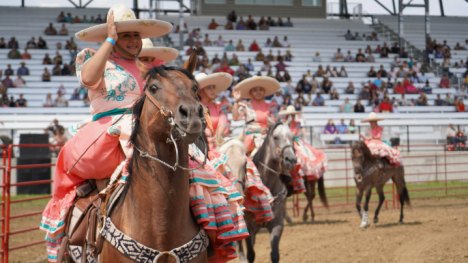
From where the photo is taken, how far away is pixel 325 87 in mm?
22281

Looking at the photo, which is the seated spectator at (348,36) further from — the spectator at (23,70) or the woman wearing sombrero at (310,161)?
the woman wearing sombrero at (310,161)

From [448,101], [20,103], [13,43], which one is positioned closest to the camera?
[20,103]

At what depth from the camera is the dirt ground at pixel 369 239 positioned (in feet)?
23.9

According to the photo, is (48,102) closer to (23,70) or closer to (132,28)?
(23,70)

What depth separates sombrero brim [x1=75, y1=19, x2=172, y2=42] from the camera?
3256 mm

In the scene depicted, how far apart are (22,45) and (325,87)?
1536 centimetres

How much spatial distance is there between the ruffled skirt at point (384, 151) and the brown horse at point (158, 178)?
9.33m

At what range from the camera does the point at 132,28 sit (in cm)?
332

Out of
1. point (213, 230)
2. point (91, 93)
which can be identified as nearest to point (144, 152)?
point (213, 230)

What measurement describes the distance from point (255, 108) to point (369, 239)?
3.42m

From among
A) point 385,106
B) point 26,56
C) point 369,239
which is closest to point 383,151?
point 369,239

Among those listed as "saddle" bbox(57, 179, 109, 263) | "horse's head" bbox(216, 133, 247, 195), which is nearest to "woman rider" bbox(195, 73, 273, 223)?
"horse's head" bbox(216, 133, 247, 195)

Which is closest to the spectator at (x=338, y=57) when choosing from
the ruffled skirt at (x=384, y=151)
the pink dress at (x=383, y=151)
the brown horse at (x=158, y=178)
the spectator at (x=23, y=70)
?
the pink dress at (x=383, y=151)

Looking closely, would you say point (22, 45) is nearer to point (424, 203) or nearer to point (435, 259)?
point (424, 203)
